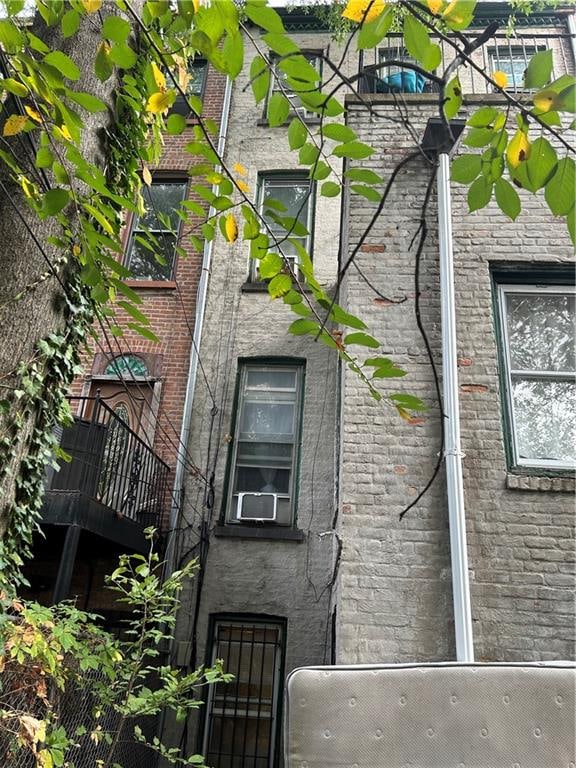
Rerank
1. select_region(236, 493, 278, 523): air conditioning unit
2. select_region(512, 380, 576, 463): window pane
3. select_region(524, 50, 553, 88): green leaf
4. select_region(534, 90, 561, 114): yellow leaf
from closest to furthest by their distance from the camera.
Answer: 1. select_region(524, 50, 553, 88): green leaf
2. select_region(534, 90, 561, 114): yellow leaf
3. select_region(512, 380, 576, 463): window pane
4. select_region(236, 493, 278, 523): air conditioning unit

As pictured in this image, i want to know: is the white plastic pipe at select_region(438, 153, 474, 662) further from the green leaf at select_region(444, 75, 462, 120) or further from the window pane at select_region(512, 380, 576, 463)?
the green leaf at select_region(444, 75, 462, 120)

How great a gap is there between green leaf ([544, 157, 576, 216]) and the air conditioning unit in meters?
6.63

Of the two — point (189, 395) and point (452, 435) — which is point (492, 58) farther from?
point (452, 435)

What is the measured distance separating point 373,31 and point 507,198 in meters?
0.53

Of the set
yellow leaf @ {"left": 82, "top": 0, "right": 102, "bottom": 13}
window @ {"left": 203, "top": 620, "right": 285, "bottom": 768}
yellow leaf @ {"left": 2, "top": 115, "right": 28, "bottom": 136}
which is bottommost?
window @ {"left": 203, "top": 620, "right": 285, "bottom": 768}

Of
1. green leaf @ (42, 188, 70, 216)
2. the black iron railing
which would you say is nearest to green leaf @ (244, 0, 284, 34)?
green leaf @ (42, 188, 70, 216)

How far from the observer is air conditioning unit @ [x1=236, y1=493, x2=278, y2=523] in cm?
759

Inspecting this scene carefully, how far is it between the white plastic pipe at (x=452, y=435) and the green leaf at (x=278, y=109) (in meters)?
2.52

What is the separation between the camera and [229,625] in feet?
23.7

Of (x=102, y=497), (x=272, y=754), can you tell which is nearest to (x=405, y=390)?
(x=102, y=497)

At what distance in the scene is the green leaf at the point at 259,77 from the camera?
1.48 m

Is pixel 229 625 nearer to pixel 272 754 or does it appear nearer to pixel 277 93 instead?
pixel 272 754

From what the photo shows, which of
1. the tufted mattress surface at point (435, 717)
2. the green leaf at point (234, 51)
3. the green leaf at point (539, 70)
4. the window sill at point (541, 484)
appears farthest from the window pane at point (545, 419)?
the green leaf at point (234, 51)

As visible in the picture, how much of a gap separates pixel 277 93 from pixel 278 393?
7044mm
